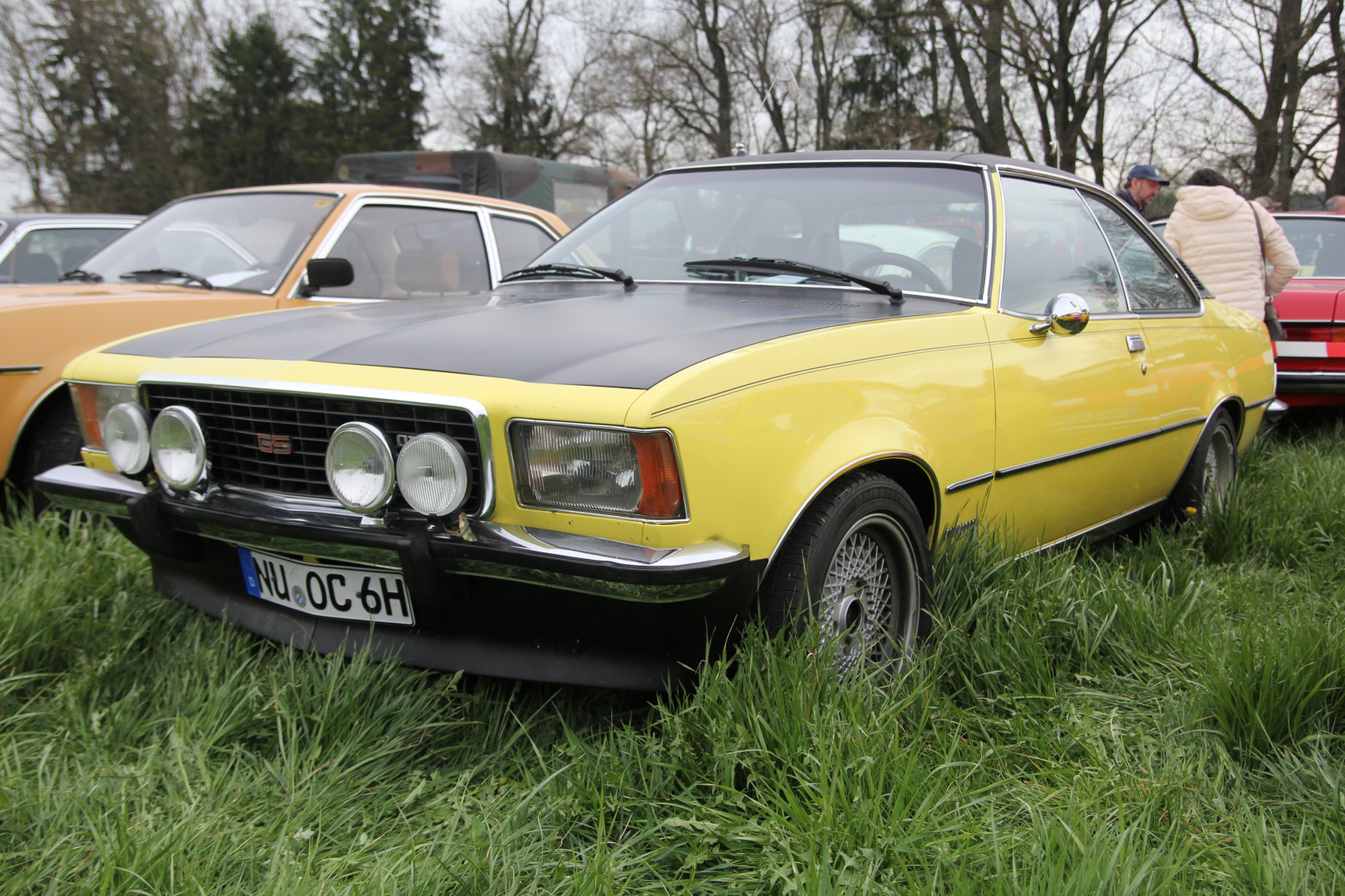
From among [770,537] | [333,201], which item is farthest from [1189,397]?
[333,201]

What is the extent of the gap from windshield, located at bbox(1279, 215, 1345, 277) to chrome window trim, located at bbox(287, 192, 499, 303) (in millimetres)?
5377

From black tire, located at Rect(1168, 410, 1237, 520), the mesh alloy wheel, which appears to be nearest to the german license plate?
the mesh alloy wheel

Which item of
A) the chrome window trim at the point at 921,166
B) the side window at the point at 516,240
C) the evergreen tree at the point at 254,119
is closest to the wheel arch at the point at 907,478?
the chrome window trim at the point at 921,166

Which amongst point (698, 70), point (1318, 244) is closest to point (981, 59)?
point (698, 70)

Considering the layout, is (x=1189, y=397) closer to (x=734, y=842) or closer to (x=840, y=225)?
(x=840, y=225)

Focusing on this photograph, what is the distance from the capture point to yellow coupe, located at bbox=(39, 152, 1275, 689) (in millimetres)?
2064

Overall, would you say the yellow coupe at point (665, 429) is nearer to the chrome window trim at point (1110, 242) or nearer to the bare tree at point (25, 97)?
the chrome window trim at point (1110, 242)

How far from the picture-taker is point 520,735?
2.42 m

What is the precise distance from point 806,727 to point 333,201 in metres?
3.92

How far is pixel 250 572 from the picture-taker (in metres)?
2.61

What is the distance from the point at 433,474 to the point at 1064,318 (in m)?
2.01

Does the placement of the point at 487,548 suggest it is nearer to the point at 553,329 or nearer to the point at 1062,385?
the point at 553,329

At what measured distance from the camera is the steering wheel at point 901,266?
3.14 metres

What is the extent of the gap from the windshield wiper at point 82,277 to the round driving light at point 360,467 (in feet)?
10.9
